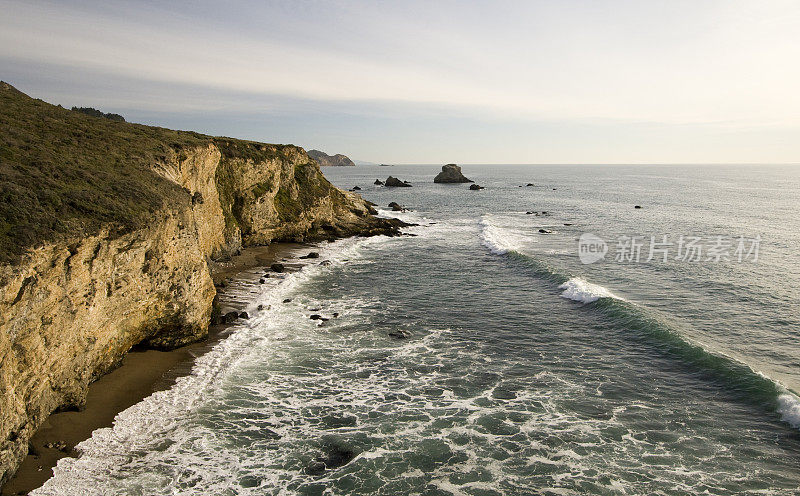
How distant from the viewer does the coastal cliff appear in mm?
13320

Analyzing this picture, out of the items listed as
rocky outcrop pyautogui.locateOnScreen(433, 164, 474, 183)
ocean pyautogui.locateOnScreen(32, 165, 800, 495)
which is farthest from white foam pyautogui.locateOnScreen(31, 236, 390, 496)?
rocky outcrop pyautogui.locateOnScreen(433, 164, 474, 183)

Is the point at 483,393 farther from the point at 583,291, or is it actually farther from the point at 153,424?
the point at 583,291

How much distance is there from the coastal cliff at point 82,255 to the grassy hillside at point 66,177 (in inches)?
2.4

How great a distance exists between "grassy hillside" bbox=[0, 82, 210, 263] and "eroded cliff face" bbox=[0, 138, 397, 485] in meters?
0.60

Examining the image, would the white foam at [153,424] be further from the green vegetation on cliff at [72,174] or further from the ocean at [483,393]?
the green vegetation on cliff at [72,174]

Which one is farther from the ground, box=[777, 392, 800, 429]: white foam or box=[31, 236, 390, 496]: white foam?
box=[777, 392, 800, 429]: white foam

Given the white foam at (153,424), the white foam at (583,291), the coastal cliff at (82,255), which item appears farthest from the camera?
the white foam at (583,291)

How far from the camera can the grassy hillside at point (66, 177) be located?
14.9 m

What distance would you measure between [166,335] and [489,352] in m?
15.9

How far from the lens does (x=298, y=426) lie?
635 inches

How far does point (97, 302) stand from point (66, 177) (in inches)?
228

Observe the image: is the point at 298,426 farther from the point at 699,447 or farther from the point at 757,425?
the point at 757,425

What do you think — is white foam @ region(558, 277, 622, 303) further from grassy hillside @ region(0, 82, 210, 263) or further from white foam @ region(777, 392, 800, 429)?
grassy hillside @ region(0, 82, 210, 263)

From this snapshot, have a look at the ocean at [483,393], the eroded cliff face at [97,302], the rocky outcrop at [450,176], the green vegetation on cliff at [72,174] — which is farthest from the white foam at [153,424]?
the rocky outcrop at [450,176]
